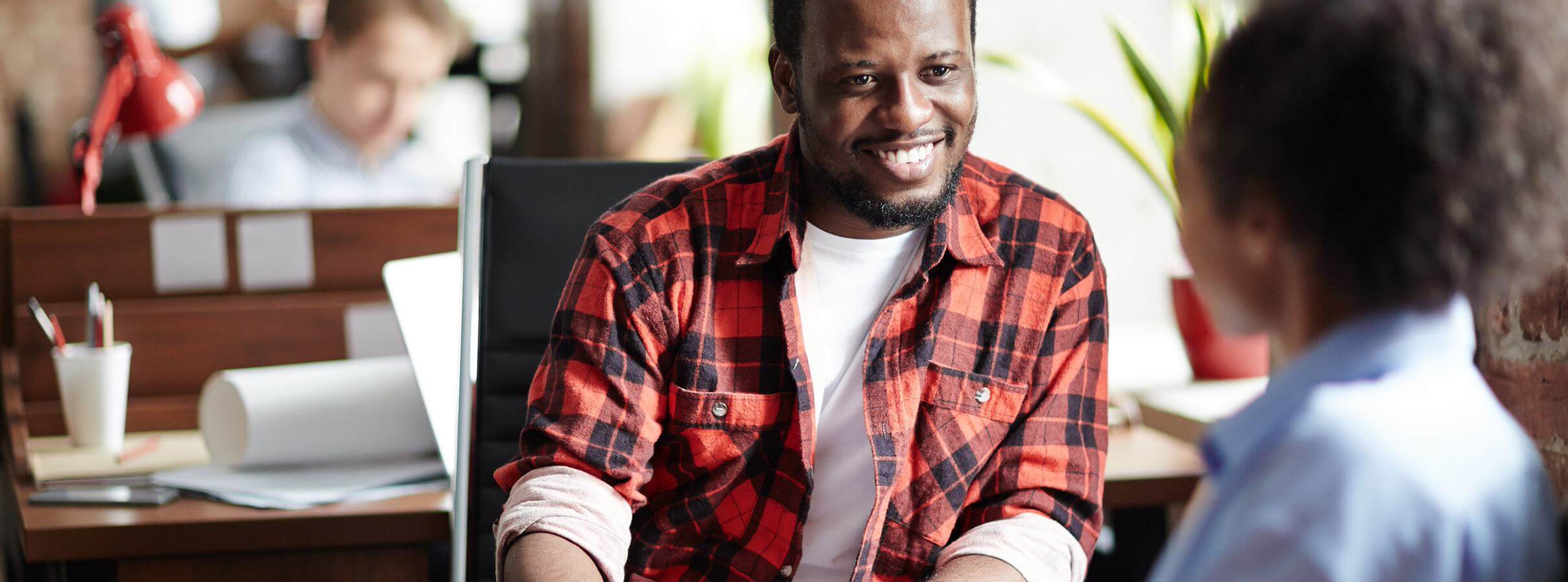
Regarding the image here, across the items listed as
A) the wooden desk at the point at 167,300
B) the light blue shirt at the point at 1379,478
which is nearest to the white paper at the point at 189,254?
the wooden desk at the point at 167,300

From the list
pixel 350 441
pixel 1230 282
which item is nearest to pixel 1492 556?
pixel 1230 282

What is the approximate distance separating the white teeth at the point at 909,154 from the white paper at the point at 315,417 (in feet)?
1.99

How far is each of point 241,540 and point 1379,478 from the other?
3.41 feet

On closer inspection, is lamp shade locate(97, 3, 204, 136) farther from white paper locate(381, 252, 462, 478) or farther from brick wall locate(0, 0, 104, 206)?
brick wall locate(0, 0, 104, 206)

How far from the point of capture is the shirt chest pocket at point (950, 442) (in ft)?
3.85

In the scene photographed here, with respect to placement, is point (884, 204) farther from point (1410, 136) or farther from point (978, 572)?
point (1410, 136)

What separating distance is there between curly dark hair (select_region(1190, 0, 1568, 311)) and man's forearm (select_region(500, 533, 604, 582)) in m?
0.67

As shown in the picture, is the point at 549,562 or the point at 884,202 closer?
the point at 549,562

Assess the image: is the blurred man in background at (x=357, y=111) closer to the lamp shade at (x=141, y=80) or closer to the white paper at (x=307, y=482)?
the lamp shade at (x=141, y=80)

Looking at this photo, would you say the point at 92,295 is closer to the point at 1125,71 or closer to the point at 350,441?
the point at 350,441

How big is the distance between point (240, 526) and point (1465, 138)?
1078mm

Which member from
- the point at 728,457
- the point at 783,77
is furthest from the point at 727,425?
the point at 783,77

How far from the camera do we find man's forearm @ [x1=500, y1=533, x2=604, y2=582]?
3.39 ft

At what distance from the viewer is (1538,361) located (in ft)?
3.24
